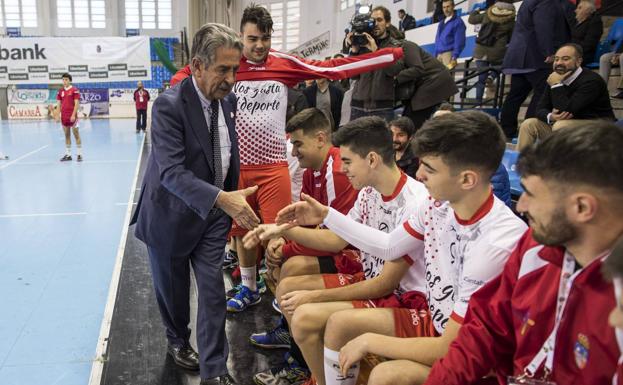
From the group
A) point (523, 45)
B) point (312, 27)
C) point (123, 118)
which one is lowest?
point (123, 118)

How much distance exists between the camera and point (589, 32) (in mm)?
5074

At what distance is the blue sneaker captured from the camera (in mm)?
2912

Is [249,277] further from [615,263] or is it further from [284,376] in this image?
[615,263]

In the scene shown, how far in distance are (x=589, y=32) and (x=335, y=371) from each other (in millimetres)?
5028

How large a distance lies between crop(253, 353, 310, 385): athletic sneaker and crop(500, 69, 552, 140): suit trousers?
141 inches

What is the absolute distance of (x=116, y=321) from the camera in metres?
2.72

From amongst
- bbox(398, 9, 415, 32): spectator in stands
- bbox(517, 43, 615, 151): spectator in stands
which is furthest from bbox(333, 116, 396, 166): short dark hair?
bbox(398, 9, 415, 32): spectator in stands

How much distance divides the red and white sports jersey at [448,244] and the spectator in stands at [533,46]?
11.2 ft

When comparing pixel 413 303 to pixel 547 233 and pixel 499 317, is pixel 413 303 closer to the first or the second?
pixel 499 317

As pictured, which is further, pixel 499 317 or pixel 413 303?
pixel 413 303

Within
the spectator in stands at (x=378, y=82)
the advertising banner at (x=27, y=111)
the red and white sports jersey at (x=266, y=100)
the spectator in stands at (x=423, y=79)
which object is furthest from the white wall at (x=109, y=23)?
the red and white sports jersey at (x=266, y=100)

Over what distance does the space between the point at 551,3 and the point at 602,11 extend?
2654mm

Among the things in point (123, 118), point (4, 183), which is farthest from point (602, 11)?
point (123, 118)

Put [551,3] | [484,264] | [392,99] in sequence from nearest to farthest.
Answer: [484,264], [392,99], [551,3]
